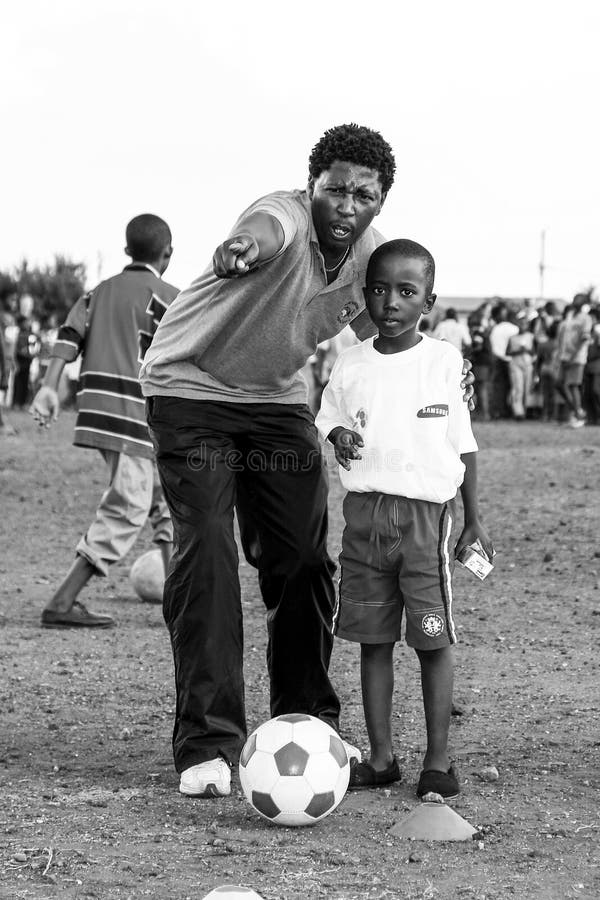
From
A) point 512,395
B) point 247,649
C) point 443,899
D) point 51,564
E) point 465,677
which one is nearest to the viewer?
point 443,899

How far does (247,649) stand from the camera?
6.83m

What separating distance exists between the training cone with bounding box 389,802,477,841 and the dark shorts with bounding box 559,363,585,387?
53.3ft

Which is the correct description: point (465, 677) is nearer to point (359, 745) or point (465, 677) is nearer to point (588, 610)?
point (359, 745)

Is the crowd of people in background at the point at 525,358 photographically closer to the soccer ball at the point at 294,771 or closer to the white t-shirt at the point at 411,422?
the white t-shirt at the point at 411,422

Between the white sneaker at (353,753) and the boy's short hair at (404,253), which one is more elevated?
the boy's short hair at (404,253)

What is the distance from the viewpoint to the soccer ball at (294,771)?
393cm

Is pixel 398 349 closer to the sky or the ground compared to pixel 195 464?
closer to the sky

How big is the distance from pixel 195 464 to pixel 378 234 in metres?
1.06

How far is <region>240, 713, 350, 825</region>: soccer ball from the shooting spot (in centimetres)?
393

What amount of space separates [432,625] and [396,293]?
1.10 meters

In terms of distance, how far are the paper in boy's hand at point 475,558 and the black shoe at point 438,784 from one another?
67 cm

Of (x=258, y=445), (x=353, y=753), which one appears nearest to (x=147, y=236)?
(x=258, y=445)

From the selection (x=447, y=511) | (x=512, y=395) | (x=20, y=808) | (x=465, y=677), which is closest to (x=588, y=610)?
(x=465, y=677)

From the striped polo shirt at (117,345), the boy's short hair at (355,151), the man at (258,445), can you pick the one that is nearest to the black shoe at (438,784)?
the man at (258,445)
